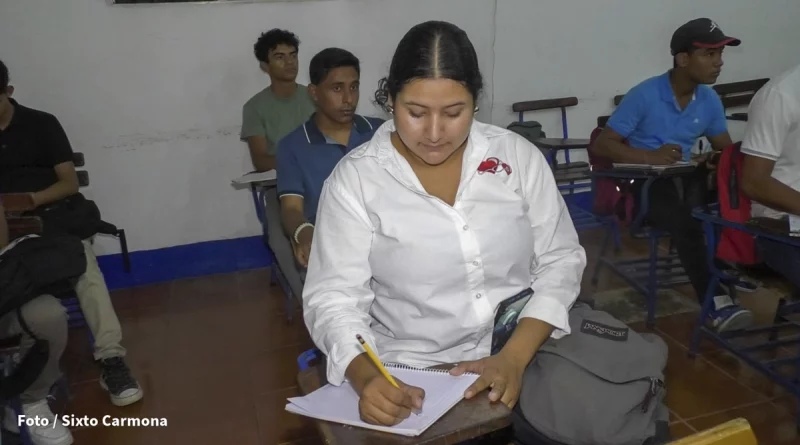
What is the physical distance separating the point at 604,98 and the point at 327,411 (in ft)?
12.9

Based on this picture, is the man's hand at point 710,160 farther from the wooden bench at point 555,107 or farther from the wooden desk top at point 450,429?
the wooden desk top at point 450,429

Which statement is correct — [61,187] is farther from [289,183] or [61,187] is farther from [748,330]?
[748,330]

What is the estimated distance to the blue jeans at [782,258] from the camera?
222cm

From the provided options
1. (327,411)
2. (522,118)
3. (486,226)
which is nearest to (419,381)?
(327,411)

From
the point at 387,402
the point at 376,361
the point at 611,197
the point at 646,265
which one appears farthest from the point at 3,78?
the point at 646,265

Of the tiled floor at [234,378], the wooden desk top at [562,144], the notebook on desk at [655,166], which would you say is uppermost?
the notebook on desk at [655,166]

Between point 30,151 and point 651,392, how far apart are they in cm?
299

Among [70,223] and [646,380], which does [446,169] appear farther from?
[70,223]

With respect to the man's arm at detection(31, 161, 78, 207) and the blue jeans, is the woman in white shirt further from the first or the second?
the man's arm at detection(31, 161, 78, 207)

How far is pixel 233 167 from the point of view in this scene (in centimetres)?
400

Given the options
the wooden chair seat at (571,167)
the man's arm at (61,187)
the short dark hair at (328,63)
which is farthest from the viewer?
the wooden chair seat at (571,167)

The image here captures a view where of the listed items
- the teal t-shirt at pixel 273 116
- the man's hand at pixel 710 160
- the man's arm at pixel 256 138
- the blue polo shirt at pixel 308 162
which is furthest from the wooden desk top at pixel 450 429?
the teal t-shirt at pixel 273 116

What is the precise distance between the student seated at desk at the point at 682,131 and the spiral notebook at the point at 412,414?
2.03 m

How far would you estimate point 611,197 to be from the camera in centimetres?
321
